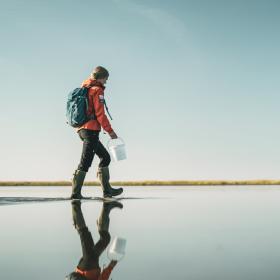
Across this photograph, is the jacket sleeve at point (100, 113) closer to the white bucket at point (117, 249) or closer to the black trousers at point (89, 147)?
the black trousers at point (89, 147)

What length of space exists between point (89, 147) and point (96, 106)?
768 millimetres

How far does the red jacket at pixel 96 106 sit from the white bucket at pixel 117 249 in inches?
187

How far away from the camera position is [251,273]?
87.7 inches

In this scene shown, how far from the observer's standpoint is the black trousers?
26.8ft

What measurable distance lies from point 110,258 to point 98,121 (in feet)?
18.8

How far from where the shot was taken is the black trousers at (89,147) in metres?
8.16

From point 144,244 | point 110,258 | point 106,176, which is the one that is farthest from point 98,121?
point 110,258

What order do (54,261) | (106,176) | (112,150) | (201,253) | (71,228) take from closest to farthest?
(54,261), (201,253), (71,228), (112,150), (106,176)

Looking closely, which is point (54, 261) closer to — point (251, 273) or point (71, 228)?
point (251, 273)

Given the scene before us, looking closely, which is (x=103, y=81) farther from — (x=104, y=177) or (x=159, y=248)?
(x=159, y=248)

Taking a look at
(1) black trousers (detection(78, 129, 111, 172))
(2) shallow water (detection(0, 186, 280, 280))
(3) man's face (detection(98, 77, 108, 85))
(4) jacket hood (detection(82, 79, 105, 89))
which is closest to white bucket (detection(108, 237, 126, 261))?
(2) shallow water (detection(0, 186, 280, 280))

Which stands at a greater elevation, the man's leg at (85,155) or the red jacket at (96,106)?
the red jacket at (96,106)

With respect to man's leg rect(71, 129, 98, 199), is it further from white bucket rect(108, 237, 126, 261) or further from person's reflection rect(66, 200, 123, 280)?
white bucket rect(108, 237, 126, 261)

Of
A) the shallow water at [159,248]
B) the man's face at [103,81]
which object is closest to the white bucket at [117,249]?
the shallow water at [159,248]
